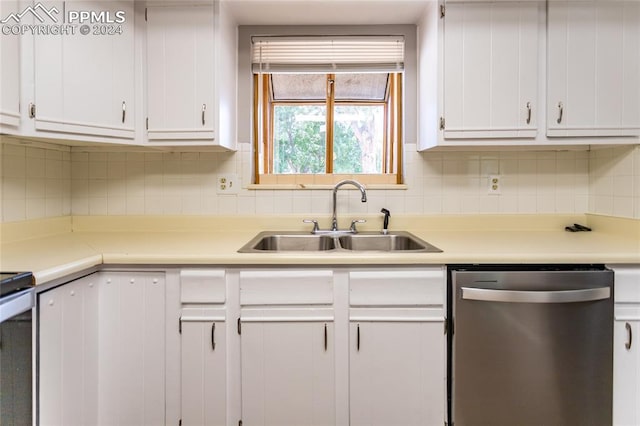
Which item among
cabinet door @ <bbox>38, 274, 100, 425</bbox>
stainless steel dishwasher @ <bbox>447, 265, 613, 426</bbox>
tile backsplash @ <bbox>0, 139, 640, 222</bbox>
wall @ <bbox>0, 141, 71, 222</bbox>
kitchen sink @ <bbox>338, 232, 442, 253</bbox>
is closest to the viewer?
cabinet door @ <bbox>38, 274, 100, 425</bbox>

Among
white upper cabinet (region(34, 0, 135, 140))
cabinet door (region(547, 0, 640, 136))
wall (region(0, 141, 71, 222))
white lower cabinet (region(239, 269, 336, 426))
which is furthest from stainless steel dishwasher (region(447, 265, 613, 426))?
wall (region(0, 141, 71, 222))

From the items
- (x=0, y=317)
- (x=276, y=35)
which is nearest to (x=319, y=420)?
(x=0, y=317)

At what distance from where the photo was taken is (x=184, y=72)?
6.04 ft

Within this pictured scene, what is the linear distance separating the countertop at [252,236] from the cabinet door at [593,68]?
1.75 ft

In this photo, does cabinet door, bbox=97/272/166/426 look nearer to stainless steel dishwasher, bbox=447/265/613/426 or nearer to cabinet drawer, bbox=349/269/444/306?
cabinet drawer, bbox=349/269/444/306

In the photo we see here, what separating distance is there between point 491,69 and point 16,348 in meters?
2.15

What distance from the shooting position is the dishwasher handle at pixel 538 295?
145 cm

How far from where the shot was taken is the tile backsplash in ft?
7.13

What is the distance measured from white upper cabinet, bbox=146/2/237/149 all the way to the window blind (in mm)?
393

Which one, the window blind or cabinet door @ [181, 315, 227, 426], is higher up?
the window blind

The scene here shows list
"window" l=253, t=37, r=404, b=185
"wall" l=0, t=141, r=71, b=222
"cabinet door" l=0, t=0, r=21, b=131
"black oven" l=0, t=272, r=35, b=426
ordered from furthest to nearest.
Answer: "window" l=253, t=37, r=404, b=185, "wall" l=0, t=141, r=71, b=222, "cabinet door" l=0, t=0, r=21, b=131, "black oven" l=0, t=272, r=35, b=426

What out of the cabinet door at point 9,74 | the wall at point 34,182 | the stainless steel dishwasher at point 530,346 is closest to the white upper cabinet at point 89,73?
the cabinet door at point 9,74

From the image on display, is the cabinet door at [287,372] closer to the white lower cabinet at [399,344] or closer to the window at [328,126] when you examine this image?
the white lower cabinet at [399,344]

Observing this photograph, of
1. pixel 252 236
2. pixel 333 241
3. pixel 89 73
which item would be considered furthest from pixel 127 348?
pixel 89 73
